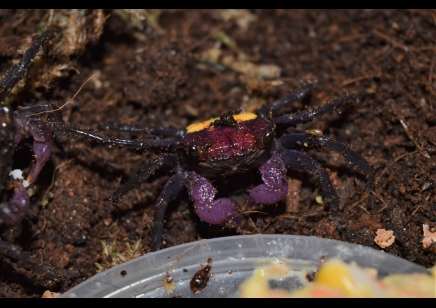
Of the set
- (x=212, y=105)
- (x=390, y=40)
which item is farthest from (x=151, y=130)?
(x=390, y=40)

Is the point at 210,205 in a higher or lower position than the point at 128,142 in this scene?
lower

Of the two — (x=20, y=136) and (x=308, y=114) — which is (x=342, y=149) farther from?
(x=20, y=136)

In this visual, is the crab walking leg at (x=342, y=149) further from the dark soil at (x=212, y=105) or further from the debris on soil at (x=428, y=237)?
the debris on soil at (x=428, y=237)

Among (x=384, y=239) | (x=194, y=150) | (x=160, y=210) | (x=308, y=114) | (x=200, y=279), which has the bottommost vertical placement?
(x=384, y=239)

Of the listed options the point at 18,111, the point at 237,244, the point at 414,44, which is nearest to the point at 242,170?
the point at 237,244

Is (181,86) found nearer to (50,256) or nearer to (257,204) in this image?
(257,204)

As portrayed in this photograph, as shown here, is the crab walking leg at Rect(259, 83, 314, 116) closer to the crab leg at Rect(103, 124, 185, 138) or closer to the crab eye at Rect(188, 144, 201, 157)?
the crab leg at Rect(103, 124, 185, 138)

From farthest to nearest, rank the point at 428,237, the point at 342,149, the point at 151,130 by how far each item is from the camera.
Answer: the point at 151,130 → the point at 342,149 → the point at 428,237

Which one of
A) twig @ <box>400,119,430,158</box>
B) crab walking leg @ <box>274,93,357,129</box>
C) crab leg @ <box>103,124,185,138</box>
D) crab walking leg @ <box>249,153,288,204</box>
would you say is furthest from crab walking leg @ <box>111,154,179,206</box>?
twig @ <box>400,119,430,158</box>

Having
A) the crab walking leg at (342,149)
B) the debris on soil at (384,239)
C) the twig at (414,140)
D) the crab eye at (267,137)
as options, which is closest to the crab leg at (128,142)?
the crab eye at (267,137)
